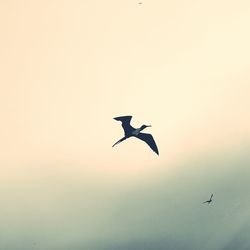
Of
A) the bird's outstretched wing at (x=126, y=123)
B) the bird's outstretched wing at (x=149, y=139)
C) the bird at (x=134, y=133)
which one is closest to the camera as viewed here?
the bird's outstretched wing at (x=126, y=123)

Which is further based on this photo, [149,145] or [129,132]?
[149,145]

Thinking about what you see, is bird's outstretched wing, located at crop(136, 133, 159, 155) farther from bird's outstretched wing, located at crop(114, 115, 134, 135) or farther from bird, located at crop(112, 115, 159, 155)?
bird's outstretched wing, located at crop(114, 115, 134, 135)

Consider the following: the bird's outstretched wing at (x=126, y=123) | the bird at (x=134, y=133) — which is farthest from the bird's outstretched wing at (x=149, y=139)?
the bird's outstretched wing at (x=126, y=123)

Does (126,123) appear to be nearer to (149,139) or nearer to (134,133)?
(134,133)

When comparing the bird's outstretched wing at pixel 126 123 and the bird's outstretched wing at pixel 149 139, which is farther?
the bird's outstretched wing at pixel 149 139

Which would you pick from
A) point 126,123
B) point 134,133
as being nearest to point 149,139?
point 134,133

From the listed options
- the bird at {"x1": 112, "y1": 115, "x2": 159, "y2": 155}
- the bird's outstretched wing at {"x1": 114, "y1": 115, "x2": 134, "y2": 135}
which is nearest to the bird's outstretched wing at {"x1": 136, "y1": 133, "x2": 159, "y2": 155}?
the bird at {"x1": 112, "y1": 115, "x2": 159, "y2": 155}

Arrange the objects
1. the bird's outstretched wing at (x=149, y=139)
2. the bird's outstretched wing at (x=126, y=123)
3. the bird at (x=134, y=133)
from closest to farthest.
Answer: the bird's outstretched wing at (x=126, y=123) → the bird at (x=134, y=133) → the bird's outstretched wing at (x=149, y=139)

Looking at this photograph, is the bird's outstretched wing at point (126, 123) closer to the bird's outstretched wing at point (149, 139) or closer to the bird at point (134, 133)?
the bird at point (134, 133)
